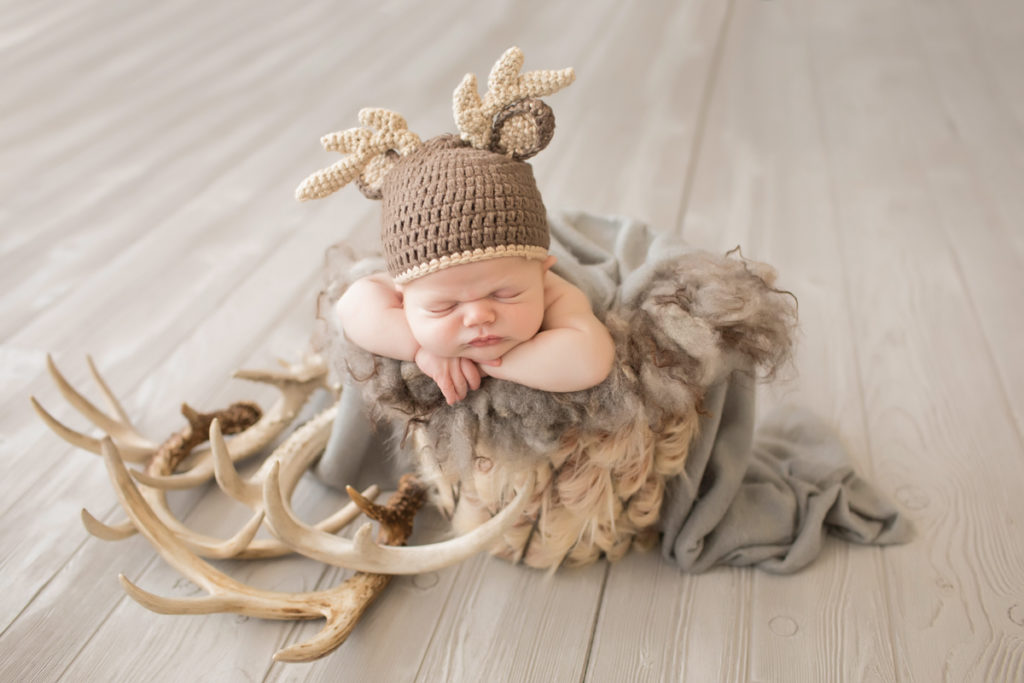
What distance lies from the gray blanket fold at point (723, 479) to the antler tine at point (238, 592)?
225 mm

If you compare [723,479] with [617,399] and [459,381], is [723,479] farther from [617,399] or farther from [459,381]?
[459,381]

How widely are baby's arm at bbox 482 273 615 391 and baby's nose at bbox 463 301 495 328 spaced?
6 cm

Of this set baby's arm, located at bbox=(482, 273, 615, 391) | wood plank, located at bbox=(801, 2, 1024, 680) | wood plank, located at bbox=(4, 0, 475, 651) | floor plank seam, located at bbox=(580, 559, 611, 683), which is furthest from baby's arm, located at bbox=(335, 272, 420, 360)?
wood plank, located at bbox=(801, 2, 1024, 680)

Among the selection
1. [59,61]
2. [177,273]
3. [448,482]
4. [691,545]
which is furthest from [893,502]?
[59,61]

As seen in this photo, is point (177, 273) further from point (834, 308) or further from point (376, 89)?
point (834, 308)

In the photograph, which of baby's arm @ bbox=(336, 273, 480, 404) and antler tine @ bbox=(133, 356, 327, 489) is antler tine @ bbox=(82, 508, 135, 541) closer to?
antler tine @ bbox=(133, 356, 327, 489)

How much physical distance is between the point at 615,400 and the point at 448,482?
29 cm

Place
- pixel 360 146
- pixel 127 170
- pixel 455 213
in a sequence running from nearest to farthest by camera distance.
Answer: pixel 455 213 < pixel 360 146 < pixel 127 170

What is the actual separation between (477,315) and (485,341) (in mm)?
38

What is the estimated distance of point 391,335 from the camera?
0.97 meters

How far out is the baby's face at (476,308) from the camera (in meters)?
0.91

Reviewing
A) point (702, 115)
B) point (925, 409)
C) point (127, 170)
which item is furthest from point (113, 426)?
point (702, 115)

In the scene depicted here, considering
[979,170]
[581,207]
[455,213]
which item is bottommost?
[979,170]

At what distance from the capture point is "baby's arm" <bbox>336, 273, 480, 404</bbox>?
956 mm
